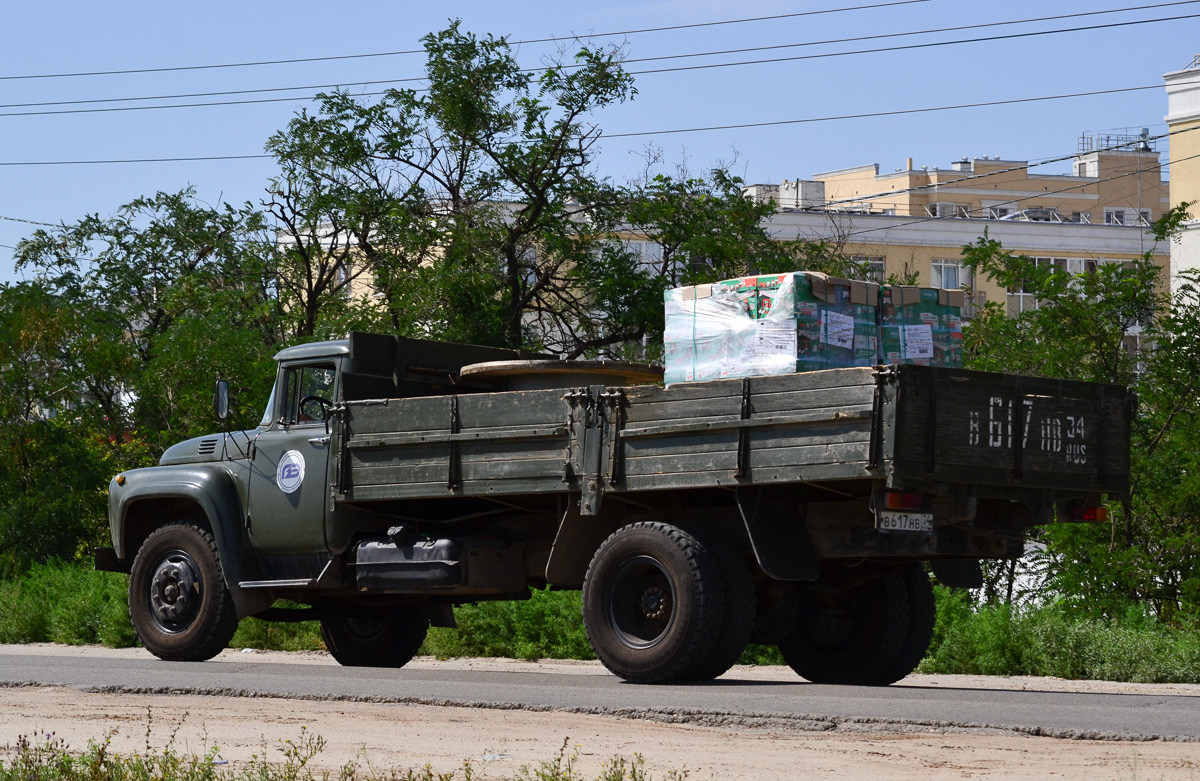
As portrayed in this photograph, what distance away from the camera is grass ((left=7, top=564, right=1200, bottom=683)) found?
535 inches

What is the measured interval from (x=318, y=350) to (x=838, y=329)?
4899mm

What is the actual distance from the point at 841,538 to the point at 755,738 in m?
2.78

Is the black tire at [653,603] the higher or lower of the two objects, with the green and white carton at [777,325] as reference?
lower

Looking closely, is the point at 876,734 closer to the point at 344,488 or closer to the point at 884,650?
the point at 884,650

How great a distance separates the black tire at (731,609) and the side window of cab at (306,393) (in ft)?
13.0

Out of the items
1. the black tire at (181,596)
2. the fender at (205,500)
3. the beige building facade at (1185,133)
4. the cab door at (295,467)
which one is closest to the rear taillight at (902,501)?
the cab door at (295,467)

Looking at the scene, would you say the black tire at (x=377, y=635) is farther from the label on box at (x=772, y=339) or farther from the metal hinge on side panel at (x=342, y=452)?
the label on box at (x=772, y=339)

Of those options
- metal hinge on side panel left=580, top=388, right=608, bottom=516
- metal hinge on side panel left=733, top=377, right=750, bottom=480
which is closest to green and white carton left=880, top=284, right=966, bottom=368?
metal hinge on side panel left=733, top=377, right=750, bottom=480

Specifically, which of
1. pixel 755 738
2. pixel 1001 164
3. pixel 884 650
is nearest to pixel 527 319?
pixel 884 650

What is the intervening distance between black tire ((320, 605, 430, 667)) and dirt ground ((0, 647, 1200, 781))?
4315 mm

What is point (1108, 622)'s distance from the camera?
590 inches

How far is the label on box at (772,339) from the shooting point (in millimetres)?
10289

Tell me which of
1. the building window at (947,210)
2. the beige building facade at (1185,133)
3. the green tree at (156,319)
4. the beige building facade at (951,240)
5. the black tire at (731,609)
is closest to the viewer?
the black tire at (731,609)

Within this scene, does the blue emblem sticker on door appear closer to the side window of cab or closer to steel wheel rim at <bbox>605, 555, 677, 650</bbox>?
→ the side window of cab
